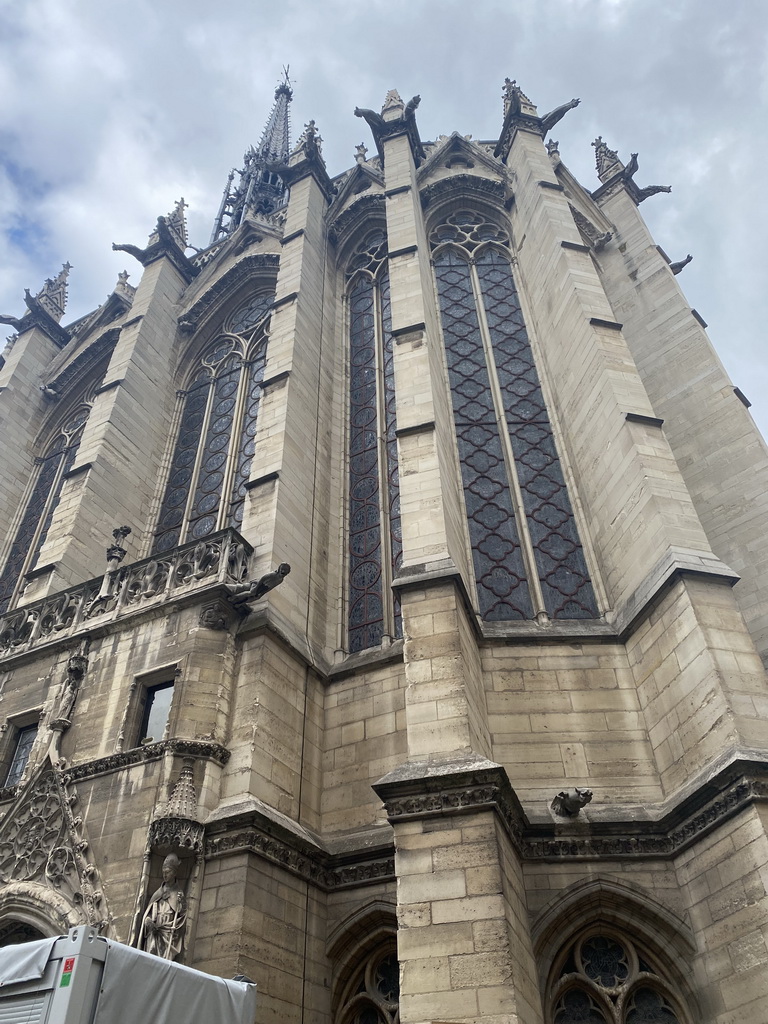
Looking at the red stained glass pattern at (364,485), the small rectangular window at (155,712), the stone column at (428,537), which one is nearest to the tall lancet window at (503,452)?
the stone column at (428,537)

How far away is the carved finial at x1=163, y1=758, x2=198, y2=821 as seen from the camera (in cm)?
768

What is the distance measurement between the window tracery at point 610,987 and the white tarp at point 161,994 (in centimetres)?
384

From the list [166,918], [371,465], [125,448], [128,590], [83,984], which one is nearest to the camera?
[83,984]

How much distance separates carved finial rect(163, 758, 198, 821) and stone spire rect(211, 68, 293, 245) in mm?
28372

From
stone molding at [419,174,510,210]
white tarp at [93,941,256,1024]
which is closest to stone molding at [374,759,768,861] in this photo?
white tarp at [93,941,256,1024]

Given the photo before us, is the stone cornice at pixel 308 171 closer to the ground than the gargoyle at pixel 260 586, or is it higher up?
higher up

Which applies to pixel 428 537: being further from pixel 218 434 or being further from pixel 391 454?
pixel 218 434

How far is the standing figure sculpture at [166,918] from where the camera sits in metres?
7.01

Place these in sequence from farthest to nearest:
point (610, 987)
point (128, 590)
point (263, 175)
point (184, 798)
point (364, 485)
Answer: point (263, 175)
point (364, 485)
point (128, 590)
point (184, 798)
point (610, 987)

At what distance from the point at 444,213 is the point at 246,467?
770 cm

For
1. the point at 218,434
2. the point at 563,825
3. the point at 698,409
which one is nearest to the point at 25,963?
the point at 563,825

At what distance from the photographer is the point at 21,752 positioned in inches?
391

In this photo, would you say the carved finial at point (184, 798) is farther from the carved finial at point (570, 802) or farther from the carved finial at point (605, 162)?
the carved finial at point (605, 162)

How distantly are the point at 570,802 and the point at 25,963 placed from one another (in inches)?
211
